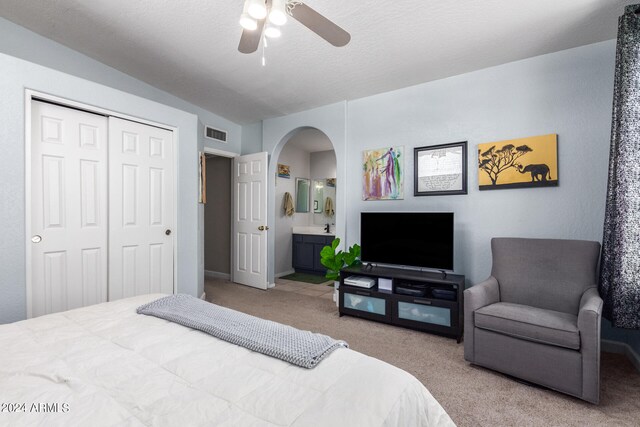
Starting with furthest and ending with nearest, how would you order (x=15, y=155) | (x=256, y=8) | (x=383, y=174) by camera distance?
(x=383, y=174), (x=15, y=155), (x=256, y=8)

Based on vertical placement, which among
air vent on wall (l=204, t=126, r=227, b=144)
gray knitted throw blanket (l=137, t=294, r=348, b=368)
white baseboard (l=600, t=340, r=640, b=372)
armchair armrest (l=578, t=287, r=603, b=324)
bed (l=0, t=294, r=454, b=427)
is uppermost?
air vent on wall (l=204, t=126, r=227, b=144)

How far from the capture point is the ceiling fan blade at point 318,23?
1.58m

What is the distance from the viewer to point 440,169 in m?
3.32

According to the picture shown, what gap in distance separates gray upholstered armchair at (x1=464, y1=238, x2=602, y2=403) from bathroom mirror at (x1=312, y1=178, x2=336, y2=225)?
3.91 m

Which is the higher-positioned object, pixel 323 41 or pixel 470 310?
pixel 323 41

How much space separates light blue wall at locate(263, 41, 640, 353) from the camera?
2613 mm

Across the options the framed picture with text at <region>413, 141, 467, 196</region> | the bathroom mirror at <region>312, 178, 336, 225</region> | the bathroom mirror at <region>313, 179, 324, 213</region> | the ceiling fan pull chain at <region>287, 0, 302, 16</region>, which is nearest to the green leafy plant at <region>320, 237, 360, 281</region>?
the framed picture with text at <region>413, 141, 467, 196</region>

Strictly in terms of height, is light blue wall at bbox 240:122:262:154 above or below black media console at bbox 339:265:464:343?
above

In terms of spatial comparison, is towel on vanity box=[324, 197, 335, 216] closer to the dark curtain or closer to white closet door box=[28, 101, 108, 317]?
white closet door box=[28, 101, 108, 317]

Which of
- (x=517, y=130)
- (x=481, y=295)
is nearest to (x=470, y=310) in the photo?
(x=481, y=295)

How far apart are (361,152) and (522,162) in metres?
1.76

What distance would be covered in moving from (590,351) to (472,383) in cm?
71

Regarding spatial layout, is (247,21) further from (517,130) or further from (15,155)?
(517,130)

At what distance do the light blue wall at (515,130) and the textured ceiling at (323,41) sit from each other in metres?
0.16
